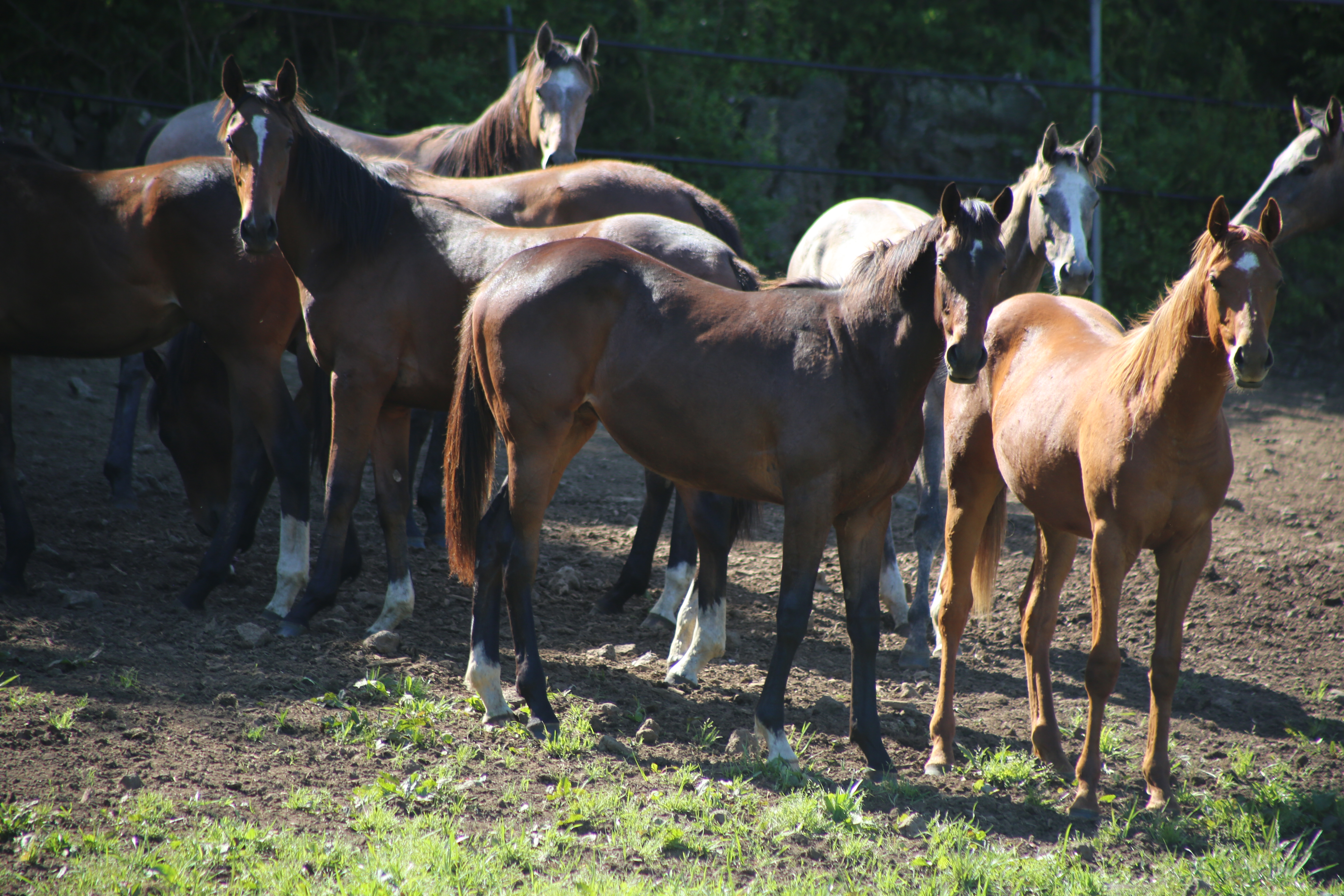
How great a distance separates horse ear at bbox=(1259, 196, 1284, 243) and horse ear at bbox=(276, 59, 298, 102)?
4220 millimetres

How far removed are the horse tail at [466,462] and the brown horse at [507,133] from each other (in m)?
3.19

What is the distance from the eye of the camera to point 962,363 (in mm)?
3559

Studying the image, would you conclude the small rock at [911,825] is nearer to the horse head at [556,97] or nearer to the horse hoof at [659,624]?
the horse hoof at [659,624]

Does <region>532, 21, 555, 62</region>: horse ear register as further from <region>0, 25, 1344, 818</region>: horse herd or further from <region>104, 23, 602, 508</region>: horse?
<region>0, 25, 1344, 818</region>: horse herd

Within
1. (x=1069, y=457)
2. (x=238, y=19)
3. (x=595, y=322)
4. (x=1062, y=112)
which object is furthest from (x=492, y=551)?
(x=1062, y=112)

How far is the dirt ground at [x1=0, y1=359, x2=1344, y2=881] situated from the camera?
3764 millimetres

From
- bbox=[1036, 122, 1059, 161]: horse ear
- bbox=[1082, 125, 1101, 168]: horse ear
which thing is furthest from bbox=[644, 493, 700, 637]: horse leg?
bbox=[1082, 125, 1101, 168]: horse ear

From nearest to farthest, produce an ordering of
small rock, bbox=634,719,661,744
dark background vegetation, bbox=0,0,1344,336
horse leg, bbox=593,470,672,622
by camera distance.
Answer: small rock, bbox=634,719,661,744 < horse leg, bbox=593,470,672,622 < dark background vegetation, bbox=0,0,1344,336

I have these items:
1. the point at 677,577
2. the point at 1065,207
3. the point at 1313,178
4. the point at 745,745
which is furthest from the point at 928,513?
the point at 1313,178

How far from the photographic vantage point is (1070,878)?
10.6 feet

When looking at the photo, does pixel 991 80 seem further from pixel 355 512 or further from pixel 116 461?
pixel 116 461

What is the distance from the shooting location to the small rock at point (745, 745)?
4031mm

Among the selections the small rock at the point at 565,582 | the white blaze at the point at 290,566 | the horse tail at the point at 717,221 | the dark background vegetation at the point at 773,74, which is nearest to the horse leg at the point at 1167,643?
the horse tail at the point at 717,221

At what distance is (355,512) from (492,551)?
139 inches
